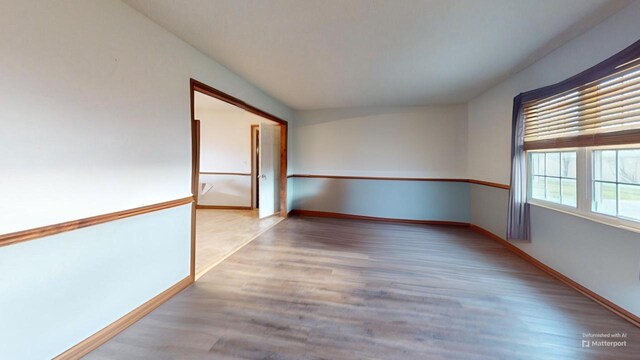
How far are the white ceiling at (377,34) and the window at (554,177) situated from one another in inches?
43.5

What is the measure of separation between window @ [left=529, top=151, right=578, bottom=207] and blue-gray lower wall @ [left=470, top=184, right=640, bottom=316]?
0.55ft

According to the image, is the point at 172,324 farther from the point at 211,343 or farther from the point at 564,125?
the point at 564,125

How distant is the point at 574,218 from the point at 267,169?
4.31m

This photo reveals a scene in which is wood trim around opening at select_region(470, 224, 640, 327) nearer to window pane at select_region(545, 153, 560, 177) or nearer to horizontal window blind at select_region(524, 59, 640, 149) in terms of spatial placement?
window pane at select_region(545, 153, 560, 177)

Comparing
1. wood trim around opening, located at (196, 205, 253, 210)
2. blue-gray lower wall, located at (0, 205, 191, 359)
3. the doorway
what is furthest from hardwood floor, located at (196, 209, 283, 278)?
blue-gray lower wall, located at (0, 205, 191, 359)

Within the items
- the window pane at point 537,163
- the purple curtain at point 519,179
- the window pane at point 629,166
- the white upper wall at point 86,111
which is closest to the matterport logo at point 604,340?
the window pane at point 629,166

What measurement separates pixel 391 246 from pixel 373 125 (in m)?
2.51

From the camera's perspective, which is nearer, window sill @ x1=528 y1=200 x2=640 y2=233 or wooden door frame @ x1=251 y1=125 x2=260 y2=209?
window sill @ x1=528 y1=200 x2=640 y2=233

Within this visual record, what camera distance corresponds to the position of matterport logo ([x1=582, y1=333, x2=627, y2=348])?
5.04 ft

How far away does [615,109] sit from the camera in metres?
1.84

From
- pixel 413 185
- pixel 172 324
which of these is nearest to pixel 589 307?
pixel 413 185

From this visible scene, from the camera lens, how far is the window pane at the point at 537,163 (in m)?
2.74

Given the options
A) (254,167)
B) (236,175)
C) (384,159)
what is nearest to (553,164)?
(384,159)

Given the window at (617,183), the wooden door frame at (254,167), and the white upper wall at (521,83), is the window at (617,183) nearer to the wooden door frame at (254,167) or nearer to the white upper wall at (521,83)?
the white upper wall at (521,83)
